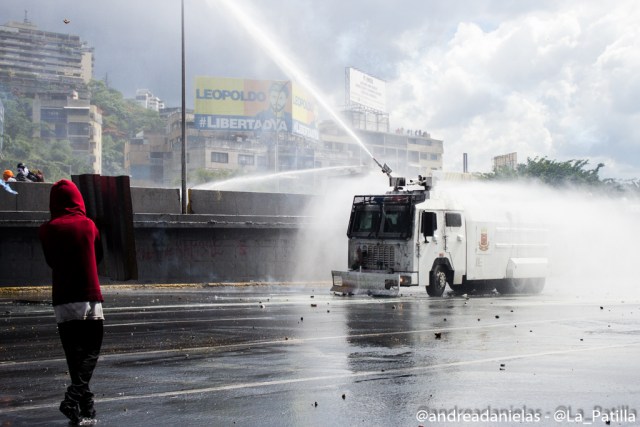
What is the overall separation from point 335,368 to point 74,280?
11.7 feet

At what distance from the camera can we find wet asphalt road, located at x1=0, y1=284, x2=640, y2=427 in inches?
287

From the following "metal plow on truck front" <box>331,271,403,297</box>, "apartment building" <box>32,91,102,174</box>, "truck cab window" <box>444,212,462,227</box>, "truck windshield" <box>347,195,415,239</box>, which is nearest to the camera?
"metal plow on truck front" <box>331,271,403,297</box>

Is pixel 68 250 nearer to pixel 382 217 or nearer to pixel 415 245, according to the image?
pixel 415 245

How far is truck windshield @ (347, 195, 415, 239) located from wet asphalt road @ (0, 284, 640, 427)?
6180mm

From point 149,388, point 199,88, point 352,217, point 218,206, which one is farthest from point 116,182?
point 199,88

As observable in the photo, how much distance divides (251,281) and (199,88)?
94.7 meters

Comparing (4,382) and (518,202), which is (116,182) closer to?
(4,382)

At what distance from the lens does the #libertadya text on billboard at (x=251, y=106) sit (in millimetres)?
122688

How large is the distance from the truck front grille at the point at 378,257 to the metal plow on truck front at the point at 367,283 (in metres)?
0.44

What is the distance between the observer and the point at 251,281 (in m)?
30.0

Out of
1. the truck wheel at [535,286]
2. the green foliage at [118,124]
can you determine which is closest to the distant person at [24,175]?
the truck wheel at [535,286]

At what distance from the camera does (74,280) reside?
723 centimetres

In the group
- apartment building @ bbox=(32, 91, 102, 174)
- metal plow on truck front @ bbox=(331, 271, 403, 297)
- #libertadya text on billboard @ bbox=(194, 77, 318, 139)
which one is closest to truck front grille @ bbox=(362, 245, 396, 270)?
metal plow on truck front @ bbox=(331, 271, 403, 297)

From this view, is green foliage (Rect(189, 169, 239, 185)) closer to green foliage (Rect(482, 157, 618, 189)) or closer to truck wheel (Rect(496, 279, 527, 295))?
green foliage (Rect(482, 157, 618, 189))
